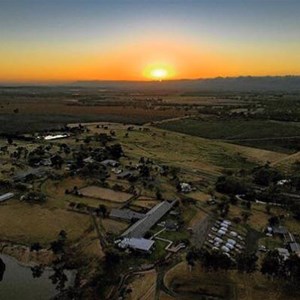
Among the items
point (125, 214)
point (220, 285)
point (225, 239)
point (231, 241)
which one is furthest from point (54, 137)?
point (220, 285)

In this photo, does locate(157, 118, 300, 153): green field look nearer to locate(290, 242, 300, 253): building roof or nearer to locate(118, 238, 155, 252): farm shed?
locate(290, 242, 300, 253): building roof

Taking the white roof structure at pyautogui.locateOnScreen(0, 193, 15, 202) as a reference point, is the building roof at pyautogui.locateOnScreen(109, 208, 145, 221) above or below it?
below

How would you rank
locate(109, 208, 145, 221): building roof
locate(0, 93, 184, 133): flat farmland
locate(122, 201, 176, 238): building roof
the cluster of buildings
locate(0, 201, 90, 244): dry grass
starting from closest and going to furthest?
the cluster of buildings → locate(122, 201, 176, 238): building roof → locate(0, 201, 90, 244): dry grass → locate(109, 208, 145, 221): building roof → locate(0, 93, 184, 133): flat farmland

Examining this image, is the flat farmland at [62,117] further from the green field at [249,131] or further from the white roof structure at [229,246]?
the white roof structure at [229,246]

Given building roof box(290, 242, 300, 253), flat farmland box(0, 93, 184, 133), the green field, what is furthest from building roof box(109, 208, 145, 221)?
flat farmland box(0, 93, 184, 133)

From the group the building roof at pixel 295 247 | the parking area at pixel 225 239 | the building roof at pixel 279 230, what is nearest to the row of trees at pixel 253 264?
the parking area at pixel 225 239
